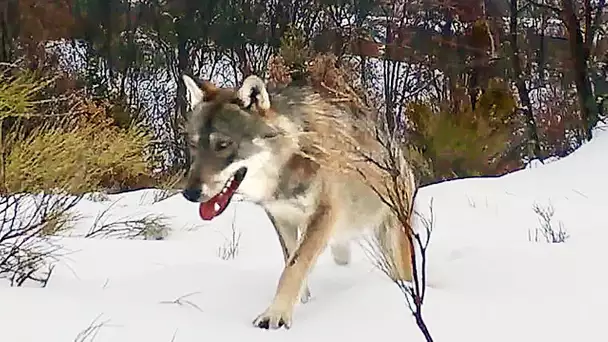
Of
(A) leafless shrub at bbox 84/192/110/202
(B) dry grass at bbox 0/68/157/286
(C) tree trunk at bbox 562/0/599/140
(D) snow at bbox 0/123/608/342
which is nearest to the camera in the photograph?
(D) snow at bbox 0/123/608/342

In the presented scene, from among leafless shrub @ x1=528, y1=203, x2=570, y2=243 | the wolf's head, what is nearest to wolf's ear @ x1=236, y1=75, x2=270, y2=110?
the wolf's head

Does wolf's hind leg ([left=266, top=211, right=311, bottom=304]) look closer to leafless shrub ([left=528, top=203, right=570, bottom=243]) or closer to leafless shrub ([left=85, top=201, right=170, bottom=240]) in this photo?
leafless shrub ([left=528, top=203, right=570, bottom=243])

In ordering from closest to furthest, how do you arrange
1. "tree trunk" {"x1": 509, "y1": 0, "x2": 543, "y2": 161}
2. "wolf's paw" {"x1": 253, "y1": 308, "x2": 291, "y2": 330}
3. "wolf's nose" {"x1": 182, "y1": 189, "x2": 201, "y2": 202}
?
1. "wolf's paw" {"x1": 253, "y1": 308, "x2": 291, "y2": 330}
2. "wolf's nose" {"x1": 182, "y1": 189, "x2": 201, "y2": 202}
3. "tree trunk" {"x1": 509, "y1": 0, "x2": 543, "y2": 161}

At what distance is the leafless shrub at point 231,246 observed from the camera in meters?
4.86

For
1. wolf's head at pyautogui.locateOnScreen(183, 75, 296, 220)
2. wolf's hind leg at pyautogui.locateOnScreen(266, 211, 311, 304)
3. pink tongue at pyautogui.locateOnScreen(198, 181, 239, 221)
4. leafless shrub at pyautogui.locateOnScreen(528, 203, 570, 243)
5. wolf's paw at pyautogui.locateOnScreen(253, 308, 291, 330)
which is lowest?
leafless shrub at pyautogui.locateOnScreen(528, 203, 570, 243)

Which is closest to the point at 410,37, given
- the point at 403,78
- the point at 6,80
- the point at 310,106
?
the point at 403,78

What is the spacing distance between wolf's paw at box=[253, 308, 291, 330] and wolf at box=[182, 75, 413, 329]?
4 centimetres

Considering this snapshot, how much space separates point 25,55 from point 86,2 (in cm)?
197

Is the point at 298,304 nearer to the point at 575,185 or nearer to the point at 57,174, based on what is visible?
the point at 57,174

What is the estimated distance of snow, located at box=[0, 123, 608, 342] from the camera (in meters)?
2.79

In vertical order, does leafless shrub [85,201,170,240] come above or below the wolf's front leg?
below

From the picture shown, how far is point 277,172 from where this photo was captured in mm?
3631

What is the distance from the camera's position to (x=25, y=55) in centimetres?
1659

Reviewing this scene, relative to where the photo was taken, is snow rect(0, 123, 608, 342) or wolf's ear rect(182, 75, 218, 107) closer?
snow rect(0, 123, 608, 342)
